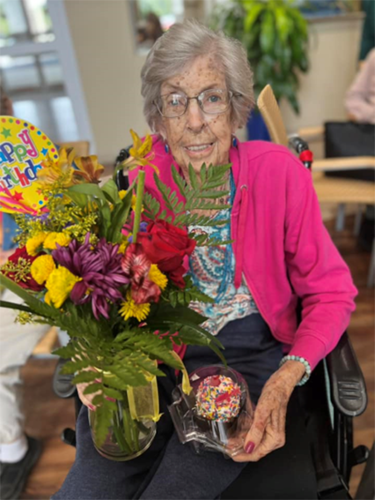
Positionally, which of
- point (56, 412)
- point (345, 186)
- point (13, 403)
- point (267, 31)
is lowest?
point (56, 412)

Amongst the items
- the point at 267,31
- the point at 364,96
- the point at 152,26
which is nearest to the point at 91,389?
the point at 364,96

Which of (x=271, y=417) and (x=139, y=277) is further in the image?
(x=271, y=417)

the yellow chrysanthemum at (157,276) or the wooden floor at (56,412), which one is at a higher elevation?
the yellow chrysanthemum at (157,276)

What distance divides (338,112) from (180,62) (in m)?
4.19

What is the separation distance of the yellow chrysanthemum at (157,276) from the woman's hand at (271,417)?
0.46 meters

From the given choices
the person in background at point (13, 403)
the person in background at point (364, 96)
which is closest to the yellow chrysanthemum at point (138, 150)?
the person in background at point (13, 403)

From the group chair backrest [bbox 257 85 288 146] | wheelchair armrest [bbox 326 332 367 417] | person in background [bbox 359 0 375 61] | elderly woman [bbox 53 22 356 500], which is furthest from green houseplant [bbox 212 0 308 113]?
wheelchair armrest [bbox 326 332 367 417]

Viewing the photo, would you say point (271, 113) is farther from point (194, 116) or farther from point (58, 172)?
point (58, 172)

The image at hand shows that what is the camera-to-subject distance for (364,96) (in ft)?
9.11

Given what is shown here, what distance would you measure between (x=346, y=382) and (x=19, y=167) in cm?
81

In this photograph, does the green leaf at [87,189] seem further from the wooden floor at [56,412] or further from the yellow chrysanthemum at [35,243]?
the wooden floor at [56,412]

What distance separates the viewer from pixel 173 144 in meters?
1.12

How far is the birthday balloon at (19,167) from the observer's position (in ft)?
2.43

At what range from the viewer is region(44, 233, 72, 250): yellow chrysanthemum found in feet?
2.10
